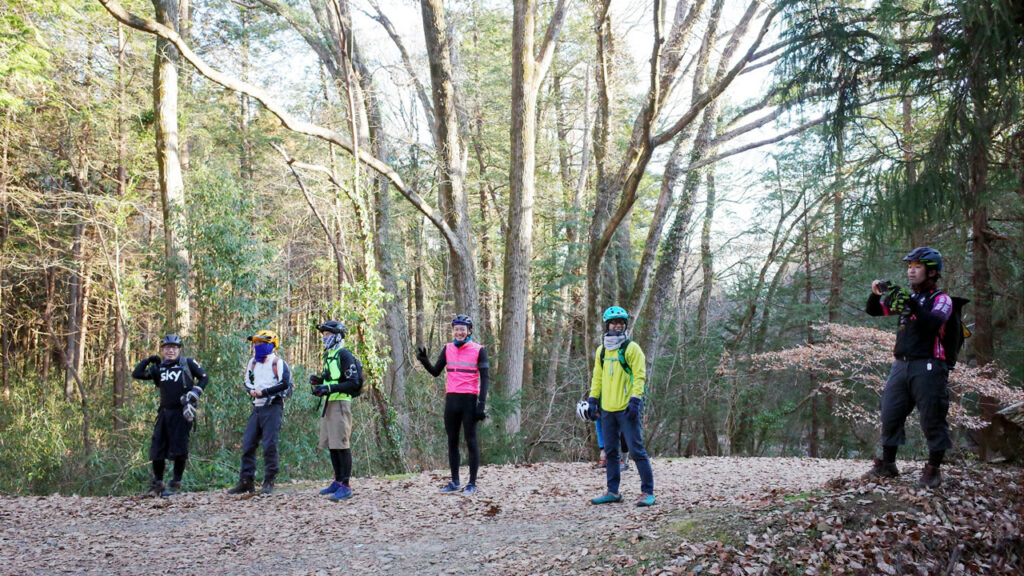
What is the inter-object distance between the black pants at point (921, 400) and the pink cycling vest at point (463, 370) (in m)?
4.10

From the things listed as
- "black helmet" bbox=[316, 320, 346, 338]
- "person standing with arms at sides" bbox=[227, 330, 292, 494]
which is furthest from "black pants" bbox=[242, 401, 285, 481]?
"black helmet" bbox=[316, 320, 346, 338]

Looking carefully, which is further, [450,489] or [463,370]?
[450,489]

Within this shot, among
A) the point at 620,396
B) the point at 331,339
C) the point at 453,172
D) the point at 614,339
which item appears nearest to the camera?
the point at 620,396

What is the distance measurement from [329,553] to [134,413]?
6.19 metres

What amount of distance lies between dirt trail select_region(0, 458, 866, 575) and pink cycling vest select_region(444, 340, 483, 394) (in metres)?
1.27

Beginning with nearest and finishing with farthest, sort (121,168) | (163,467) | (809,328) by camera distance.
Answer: (163,467) → (121,168) → (809,328)

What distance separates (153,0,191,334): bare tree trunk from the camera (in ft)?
35.6

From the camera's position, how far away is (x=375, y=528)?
21.4ft

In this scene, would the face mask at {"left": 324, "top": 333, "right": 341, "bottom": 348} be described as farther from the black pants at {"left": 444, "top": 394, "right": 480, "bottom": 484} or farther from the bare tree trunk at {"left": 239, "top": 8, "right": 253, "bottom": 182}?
the bare tree trunk at {"left": 239, "top": 8, "right": 253, "bottom": 182}

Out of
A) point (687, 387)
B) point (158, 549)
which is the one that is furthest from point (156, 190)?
point (687, 387)

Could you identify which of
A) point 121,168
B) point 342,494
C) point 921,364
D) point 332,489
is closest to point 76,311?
point 121,168

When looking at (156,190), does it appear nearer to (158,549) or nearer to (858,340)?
(158,549)

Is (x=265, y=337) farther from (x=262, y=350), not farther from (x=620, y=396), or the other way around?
(x=620, y=396)

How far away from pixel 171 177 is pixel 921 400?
12002 mm
